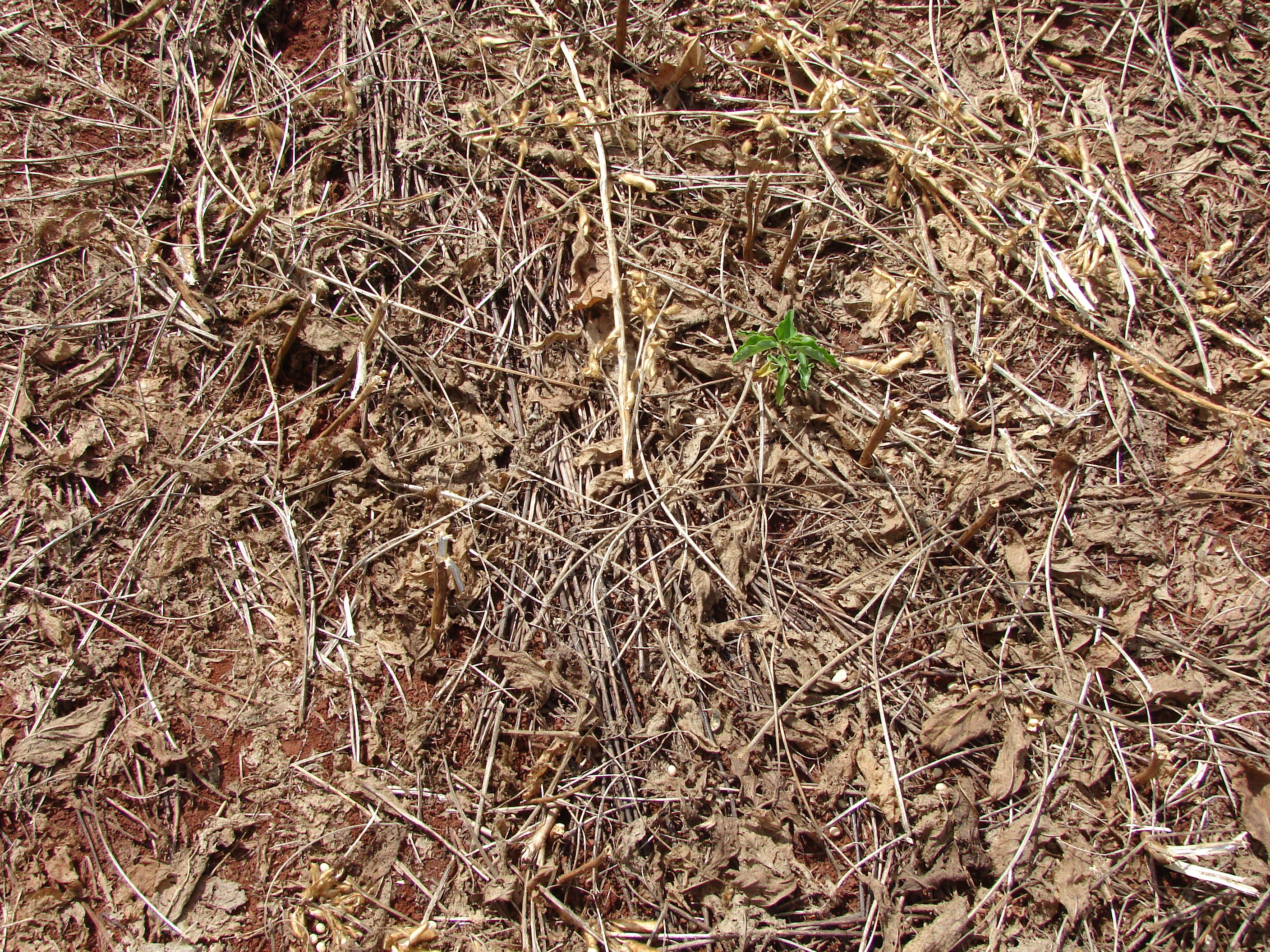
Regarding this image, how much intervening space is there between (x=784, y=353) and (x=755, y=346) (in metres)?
0.11

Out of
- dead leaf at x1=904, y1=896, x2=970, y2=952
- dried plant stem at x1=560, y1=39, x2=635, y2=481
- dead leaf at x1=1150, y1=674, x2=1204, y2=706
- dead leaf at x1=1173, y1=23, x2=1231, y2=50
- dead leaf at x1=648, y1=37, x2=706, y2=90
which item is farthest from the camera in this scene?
dead leaf at x1=1173, y1=23, x2=1231, y2=50

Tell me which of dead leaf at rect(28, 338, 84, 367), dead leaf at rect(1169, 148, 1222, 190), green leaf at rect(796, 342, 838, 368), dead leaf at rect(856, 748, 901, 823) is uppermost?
dead leaf at rect(1169, 148, 1222, 190)

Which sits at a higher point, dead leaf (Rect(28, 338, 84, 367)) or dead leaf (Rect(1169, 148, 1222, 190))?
dead leaf (Rect(1169, 148, 1222, 190))

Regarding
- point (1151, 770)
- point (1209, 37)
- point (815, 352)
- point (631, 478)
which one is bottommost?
point (1151, 770)

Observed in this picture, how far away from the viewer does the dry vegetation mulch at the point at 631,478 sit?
6.06 feet

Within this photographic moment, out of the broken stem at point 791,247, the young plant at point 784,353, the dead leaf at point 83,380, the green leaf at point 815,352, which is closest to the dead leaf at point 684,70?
the broken stem at point 791,247

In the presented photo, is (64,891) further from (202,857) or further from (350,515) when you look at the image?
(350,515)

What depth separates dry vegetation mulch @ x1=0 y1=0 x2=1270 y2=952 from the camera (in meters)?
1.85

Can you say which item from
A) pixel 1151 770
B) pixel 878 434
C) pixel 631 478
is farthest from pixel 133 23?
pixel 1151 770

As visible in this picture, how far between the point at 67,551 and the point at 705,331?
182 cm

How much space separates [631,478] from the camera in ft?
6.98

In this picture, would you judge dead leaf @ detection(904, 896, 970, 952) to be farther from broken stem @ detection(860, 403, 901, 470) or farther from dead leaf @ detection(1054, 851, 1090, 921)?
broken stem @ detection(860, 403, 901, 470)

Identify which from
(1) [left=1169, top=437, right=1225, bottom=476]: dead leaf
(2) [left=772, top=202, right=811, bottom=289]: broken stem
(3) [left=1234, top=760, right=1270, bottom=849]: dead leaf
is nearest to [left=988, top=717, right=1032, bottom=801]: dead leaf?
(3) [left=1234, top=760, right=1270, bottom=849]: dead leaf

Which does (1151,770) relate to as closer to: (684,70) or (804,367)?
(804,367)
